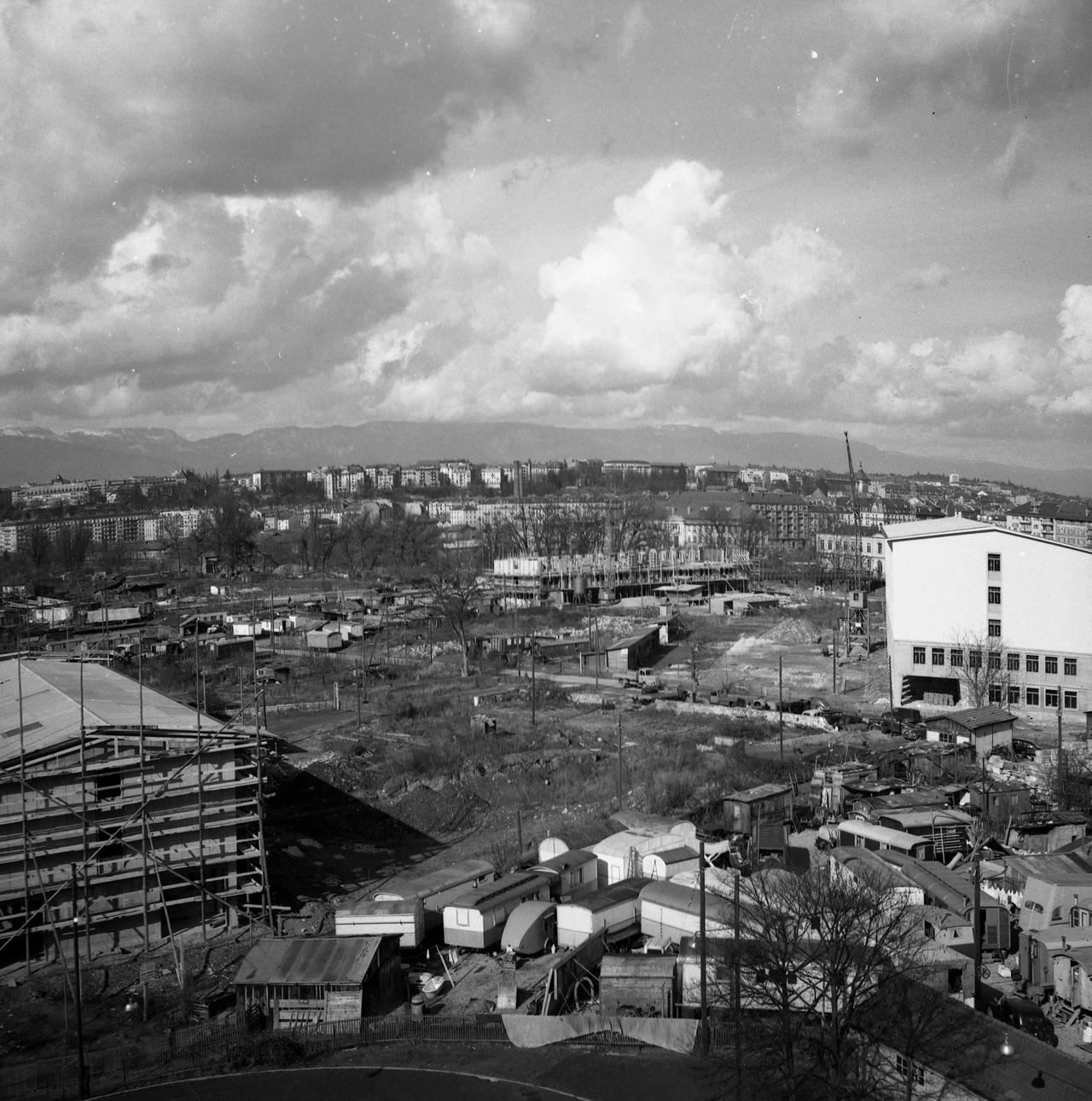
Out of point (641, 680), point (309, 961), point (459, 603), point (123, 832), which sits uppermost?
point (123, 832)

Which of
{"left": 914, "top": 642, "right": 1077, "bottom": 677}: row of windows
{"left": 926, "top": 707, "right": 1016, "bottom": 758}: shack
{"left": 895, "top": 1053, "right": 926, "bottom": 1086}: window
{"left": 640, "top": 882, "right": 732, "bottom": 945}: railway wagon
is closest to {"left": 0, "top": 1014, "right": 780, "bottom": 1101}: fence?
{"left": 895, "top": 1053, "right": 926, "bottom": 1086}: window

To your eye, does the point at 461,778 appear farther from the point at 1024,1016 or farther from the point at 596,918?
the point at 1024,1016

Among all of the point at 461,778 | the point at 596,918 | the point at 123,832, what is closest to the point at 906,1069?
the point at 596,918

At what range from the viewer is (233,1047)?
5887 mm

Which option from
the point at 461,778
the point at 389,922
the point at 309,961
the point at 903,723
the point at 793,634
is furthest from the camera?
the point at 793,634

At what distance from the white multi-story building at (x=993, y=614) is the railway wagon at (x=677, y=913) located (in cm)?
Result: 952

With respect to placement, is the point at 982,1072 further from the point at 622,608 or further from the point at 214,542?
the point at 214,542

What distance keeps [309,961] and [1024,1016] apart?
14.4 feet

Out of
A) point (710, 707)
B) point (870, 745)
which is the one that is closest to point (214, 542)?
point (710, 707)

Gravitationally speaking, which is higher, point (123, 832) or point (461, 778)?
point (123, 832)

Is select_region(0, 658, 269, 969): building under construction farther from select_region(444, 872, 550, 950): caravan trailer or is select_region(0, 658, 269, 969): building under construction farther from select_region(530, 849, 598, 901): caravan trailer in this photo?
select_region(530, 849, 598, 901): caravan trailer

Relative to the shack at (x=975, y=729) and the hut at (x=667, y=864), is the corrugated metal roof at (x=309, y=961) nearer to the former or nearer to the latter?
the hut at (x=667, y=864)

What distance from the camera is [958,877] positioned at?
7.70 m

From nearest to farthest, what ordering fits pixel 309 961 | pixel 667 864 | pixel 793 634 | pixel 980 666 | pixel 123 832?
pixel 309 961 < pixel 123 832 < pixel 667 864 < pixel 980 666 < pixel 793 634
